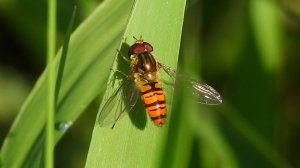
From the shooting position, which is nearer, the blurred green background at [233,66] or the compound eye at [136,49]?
the compound eye at [136,49]

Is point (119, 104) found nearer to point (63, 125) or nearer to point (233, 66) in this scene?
point (63, 125)

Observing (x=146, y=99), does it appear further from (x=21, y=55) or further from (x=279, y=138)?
(x=21, y=55)

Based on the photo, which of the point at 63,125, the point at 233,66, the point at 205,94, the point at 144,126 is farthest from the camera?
the point at 233,66

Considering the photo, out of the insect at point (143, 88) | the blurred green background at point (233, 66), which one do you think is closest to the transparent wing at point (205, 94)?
the insect at point (143, 88)

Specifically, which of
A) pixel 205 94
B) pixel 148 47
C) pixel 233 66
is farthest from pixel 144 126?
pixel 233 66

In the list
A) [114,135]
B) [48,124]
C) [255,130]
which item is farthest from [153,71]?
[255,130]

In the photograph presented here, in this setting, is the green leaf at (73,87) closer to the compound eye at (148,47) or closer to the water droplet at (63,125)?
the water droplet at (63,125)
